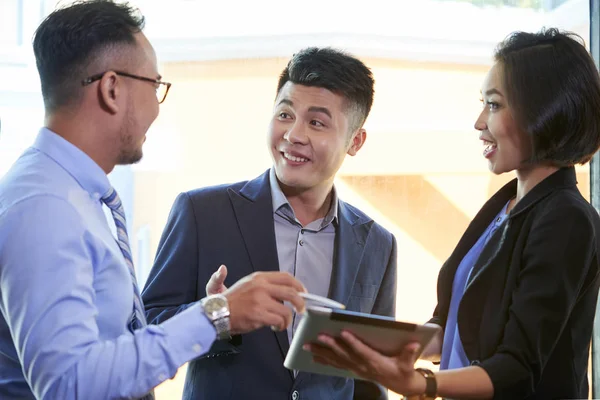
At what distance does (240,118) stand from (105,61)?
6.10 ft

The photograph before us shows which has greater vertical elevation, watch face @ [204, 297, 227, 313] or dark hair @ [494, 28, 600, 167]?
dark hair @ [494, 28, 600, 167]

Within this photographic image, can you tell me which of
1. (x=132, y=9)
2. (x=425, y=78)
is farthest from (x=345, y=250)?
(x=425, y=78)

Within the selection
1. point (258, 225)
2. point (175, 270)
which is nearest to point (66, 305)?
point (175, 270)

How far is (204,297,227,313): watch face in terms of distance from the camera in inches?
53.8

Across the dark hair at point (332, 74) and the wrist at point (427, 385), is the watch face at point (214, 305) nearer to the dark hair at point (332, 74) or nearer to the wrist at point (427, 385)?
the wrist at point (427, 385)

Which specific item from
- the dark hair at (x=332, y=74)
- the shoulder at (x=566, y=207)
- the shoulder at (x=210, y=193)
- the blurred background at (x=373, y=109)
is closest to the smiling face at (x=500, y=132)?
the shoulder at (x=566, y=207)

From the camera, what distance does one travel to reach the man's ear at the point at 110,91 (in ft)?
4.77

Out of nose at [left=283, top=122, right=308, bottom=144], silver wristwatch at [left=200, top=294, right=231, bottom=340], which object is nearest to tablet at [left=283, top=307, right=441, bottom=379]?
silver wristwatch at [left=200, top=294, right=231, bottom=340]

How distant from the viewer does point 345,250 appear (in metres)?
2.10

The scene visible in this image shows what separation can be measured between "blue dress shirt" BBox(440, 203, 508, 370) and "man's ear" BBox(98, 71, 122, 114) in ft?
3.17

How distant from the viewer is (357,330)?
4.82ft

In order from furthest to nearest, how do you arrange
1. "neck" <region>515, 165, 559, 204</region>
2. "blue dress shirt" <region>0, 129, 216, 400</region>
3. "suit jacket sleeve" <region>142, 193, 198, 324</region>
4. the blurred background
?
the blurred background < "suit jacket sleeve" <region>142, 193, 198, 324</region> < "neck" <region>515, 165, 559, 204</region> < "blue dress shirt" <region>0, 129, 216, 400</region>

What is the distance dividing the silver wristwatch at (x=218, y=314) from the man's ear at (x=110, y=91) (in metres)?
0.46

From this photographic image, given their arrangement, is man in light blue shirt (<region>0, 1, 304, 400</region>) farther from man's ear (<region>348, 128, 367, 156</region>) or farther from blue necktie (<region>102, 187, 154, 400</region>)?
man's ear (<region>348, 128, 367, 156</region>)
